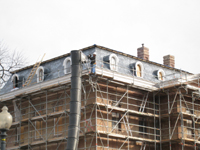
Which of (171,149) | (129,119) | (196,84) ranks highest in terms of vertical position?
(196,84)

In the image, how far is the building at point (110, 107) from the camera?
29.9m

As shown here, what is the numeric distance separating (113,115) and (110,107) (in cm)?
160

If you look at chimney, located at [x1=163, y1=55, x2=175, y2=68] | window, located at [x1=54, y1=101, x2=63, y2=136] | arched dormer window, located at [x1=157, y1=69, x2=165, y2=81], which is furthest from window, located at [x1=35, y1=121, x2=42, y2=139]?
chimney, located at [x1=163, y1=55, x2=175, y2=68]

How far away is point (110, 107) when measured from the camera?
29781 millimetres

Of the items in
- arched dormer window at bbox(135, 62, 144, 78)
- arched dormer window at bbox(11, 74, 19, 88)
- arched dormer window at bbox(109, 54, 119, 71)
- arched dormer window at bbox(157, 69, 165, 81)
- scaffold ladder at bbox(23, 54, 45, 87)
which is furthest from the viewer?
arched dormer window at bbox(11, 74, 19, 88)

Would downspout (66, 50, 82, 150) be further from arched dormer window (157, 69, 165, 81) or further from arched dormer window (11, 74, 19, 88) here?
arched dormer window (11, 74, 19, 88)

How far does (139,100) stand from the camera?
32719 millimetres

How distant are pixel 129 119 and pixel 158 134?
3.06 m

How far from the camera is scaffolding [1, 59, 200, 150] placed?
1171 inches

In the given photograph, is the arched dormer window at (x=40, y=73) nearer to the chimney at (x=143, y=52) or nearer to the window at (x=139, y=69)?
the window at (x=139, y=69)

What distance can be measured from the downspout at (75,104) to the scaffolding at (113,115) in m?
0.71

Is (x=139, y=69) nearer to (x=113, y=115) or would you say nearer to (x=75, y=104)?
(x=113, y=115)

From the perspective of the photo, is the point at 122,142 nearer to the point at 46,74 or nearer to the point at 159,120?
the point at 159,120

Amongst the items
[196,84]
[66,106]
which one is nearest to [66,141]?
[66,106]
